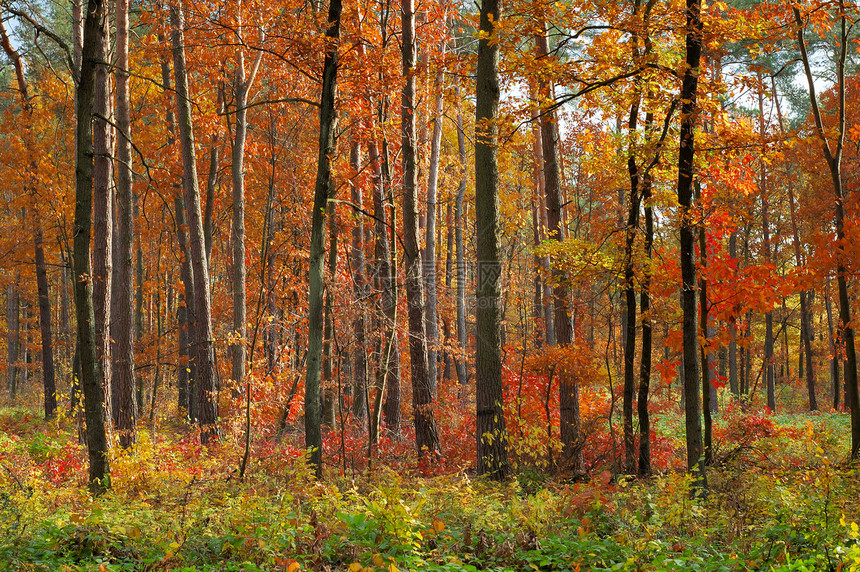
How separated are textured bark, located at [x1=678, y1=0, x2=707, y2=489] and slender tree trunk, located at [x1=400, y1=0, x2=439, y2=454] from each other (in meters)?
3.98

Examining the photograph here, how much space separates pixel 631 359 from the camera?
8.73 meters

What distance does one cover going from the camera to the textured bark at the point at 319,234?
7391 mm

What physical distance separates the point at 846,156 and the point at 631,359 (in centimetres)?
1265

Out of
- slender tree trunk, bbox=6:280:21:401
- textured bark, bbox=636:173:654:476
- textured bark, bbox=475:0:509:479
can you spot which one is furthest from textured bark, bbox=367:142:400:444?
slender tree trunk, bbox=6:280:21:401

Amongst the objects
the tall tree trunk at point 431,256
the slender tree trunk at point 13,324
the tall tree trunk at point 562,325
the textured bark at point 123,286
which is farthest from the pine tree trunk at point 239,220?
the slender tree trunk at point 13,324

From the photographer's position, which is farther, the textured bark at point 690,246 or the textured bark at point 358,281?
the textured bark at point 358,281

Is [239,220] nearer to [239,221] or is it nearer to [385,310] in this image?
[239,221]

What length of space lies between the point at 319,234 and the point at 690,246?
4607 mm

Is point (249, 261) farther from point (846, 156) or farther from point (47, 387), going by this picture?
point (846, 156)

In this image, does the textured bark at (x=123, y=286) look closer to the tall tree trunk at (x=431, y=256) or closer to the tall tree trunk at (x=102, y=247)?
the tall tree trunk at (x=102, y=247)

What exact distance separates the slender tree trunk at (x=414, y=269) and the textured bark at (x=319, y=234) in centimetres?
213

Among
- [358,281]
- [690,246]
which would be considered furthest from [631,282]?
[358,281]

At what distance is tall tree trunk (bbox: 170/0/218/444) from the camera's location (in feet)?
34.9

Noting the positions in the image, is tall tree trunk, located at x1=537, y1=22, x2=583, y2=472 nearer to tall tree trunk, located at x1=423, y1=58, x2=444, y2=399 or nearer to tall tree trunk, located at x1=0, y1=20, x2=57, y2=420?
tall tree trunk, located at x1=423, y1=58, x2=444, y2=399
